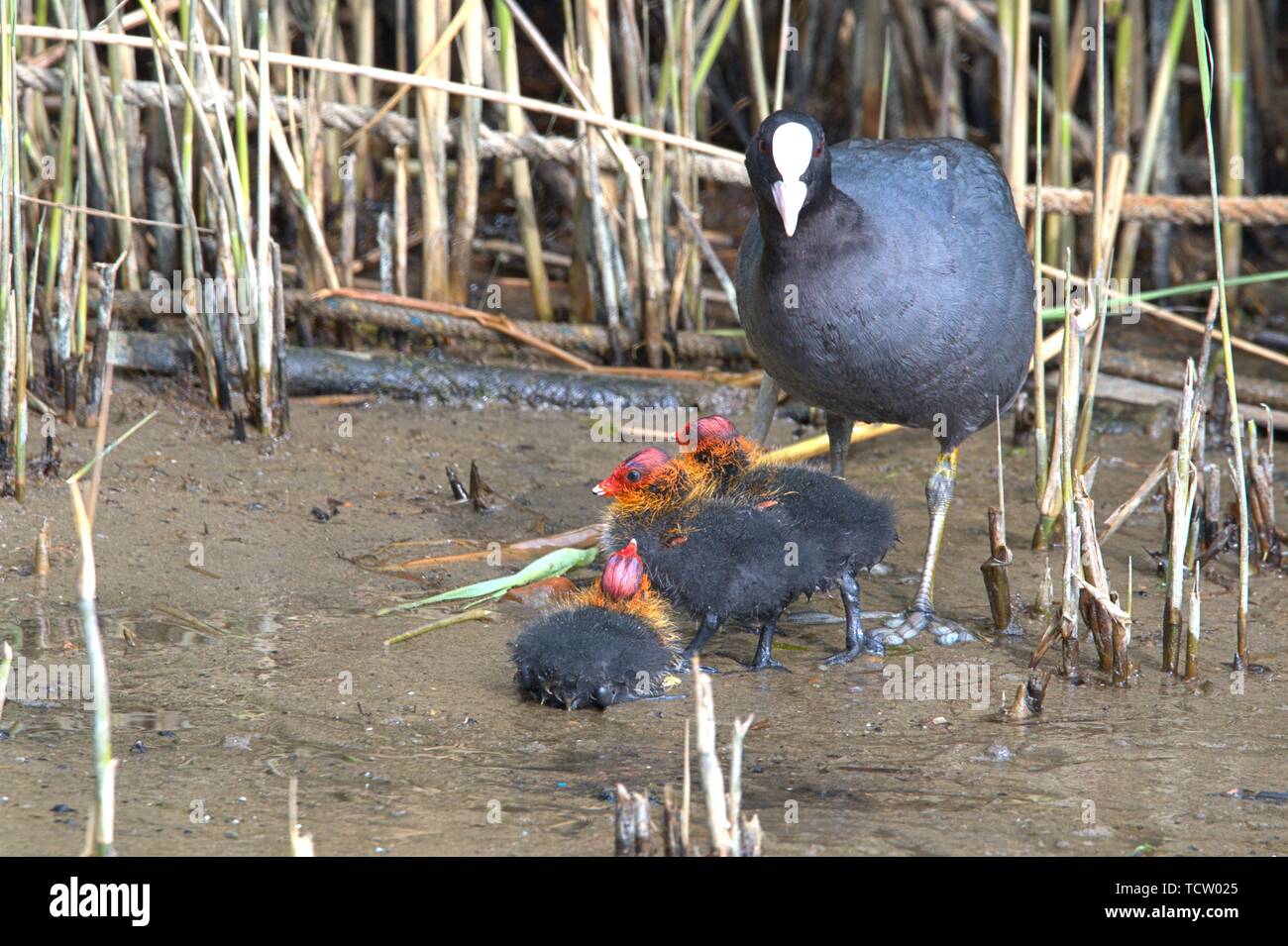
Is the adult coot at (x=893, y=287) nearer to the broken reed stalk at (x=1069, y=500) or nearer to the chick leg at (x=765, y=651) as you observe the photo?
the broken reed stalk at (x=1069, y=500)

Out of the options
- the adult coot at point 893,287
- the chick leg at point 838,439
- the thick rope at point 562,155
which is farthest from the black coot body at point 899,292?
the thick rope at point 562,155

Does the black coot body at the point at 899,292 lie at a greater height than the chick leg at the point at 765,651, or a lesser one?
greater

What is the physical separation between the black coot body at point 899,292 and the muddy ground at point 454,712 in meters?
0.56

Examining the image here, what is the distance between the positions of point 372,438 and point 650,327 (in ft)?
3.79

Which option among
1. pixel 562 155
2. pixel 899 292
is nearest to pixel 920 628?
pixel 899 292

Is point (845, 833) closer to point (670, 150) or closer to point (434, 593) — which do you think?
point (434, 593)

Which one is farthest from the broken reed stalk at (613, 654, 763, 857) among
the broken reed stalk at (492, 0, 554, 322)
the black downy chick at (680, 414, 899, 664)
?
the broken reed stalk at (492, 0, 554, 322)

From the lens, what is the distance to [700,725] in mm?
2014

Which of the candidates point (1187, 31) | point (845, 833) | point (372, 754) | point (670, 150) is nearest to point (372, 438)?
point (670, 150)

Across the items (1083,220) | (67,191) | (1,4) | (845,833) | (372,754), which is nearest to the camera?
(845,833)

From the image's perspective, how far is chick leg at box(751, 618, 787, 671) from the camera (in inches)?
135

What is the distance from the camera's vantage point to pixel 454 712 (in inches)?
120

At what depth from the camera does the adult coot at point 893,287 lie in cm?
354

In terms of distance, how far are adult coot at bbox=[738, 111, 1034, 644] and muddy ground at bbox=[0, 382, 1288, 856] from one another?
0.51 meters
